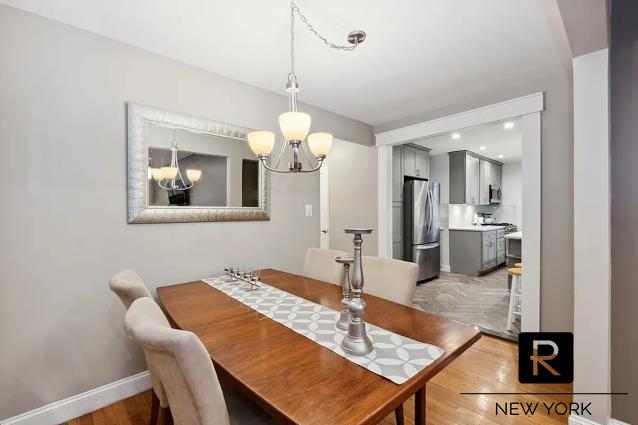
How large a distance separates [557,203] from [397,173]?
7.14 feet

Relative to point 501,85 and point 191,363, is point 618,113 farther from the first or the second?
point 191,363

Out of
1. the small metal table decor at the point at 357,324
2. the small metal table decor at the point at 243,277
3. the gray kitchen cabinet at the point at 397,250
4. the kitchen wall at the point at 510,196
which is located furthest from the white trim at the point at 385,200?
the kitchen wall at the point at 510,196

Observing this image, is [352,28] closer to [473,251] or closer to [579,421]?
[579,421]

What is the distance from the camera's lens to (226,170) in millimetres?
2377

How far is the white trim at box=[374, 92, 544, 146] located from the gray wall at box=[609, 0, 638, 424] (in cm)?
77

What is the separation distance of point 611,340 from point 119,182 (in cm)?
310

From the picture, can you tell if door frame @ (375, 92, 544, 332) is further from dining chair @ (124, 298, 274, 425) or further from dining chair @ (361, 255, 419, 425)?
dining chair @ (124, 298, 274, 425)

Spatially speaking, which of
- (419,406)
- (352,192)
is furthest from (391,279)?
(352,192)

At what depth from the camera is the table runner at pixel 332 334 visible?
2.98 feet

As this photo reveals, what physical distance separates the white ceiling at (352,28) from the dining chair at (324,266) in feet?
4.70

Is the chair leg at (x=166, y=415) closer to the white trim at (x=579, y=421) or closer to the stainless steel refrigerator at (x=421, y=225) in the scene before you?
the white trim at (x=579, y=421)

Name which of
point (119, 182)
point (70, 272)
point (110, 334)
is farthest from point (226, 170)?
point (110, 334)

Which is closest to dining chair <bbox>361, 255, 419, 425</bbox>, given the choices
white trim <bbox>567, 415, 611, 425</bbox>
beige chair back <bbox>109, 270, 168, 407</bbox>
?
white trim <bbox>567, 415, 611, 425</bbox>

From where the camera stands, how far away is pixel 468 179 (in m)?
5.46
